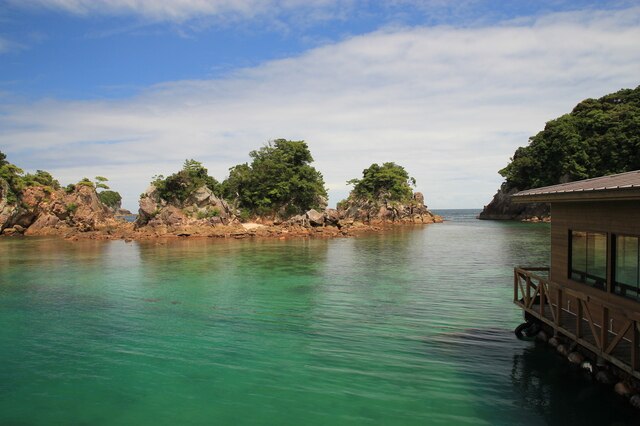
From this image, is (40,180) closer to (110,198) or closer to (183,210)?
(183,210)

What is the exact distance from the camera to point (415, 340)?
47.8ft

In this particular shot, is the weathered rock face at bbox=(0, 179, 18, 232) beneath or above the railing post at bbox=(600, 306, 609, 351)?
above

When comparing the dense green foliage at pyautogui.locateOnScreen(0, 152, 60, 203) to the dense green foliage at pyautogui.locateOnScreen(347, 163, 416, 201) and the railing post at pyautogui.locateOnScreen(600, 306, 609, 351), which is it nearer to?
the dense green foliage at pyautogui.locateOnScreen(347, 163, 416, 201)

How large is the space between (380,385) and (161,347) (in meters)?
7.48

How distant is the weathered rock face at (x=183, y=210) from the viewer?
62125 millimetres

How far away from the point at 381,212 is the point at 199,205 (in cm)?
4080

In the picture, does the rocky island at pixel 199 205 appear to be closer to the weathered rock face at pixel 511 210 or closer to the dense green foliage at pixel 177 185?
the dense green foliage at pixel 177 185

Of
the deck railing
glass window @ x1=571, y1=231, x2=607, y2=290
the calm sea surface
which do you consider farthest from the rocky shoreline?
glass window @ x1=571, y1=231, x2=607, y2=290

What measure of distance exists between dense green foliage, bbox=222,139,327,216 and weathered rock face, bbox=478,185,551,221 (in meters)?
41.3

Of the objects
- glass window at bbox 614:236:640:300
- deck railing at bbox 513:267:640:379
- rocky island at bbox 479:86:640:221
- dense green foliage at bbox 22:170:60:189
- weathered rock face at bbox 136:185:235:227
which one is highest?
rocky island at bbox 479:86:640:221

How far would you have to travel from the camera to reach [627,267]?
33.4 feet

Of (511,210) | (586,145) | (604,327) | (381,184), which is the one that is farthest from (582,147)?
(604,327)

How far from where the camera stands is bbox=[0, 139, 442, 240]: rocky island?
62.0 meters

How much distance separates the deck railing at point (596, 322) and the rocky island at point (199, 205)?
46.1 meters
